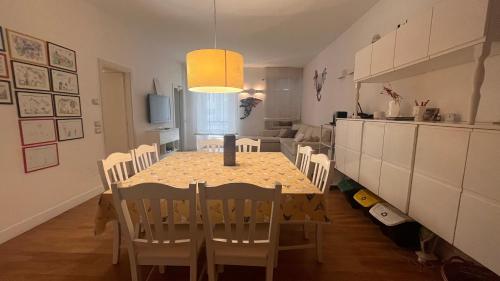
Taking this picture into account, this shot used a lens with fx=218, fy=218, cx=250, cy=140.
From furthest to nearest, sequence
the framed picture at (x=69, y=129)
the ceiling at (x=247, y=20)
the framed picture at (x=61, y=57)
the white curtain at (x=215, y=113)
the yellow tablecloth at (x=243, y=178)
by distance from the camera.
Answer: the white curtain at (x=215, y=113)
the ceiling at (x=247, y=20)
the framed picture at (x=69, y=129)
the framed picture at (x=61, y=57)
the yellow tablecloth at (x=243, y=178)

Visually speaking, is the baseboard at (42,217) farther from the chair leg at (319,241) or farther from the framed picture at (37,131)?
the chair leg at (319,241)

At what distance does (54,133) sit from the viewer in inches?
99.9

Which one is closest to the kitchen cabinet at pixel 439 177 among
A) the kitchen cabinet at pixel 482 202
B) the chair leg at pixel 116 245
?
the kitchen cabinet at pixel 482 202

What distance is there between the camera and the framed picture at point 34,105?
2178 mm

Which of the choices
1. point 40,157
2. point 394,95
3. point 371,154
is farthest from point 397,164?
point 40,157

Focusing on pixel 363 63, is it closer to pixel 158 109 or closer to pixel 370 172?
pixel 370 172

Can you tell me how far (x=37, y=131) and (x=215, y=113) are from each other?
5.23 m

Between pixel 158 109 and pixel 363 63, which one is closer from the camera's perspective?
pixel 363 63

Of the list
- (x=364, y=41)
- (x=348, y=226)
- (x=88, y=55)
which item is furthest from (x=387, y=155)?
(x=88, y=55)

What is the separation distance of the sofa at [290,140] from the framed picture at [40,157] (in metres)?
3.82

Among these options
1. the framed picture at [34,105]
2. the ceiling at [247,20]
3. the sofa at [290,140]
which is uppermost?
the ceiling at [247,20]

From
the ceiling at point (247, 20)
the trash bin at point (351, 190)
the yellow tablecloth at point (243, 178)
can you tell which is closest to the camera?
the yellow tablecloth at point (243, 178)

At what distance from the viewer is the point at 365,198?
250 cm

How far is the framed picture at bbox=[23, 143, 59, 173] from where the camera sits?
2.25m
